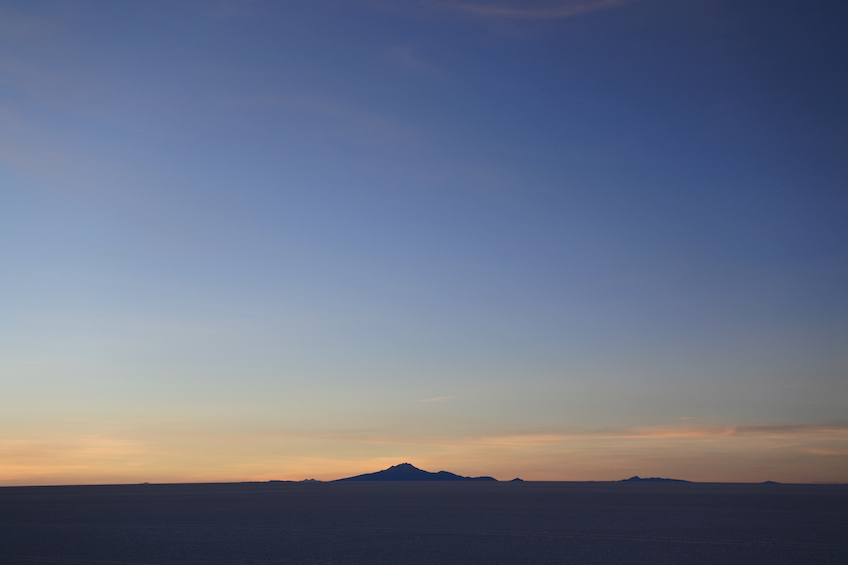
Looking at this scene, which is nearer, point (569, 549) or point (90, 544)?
point (569, 549)

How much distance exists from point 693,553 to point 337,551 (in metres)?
13.5

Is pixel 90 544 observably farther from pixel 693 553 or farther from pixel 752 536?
pixel 752 536

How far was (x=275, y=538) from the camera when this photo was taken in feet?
88.5

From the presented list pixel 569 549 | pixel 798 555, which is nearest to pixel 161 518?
pixel 569 549

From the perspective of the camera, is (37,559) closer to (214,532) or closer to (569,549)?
(214,532)

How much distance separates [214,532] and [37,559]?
30.4 feet

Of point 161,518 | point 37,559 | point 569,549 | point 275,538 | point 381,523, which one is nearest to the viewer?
point 37,559

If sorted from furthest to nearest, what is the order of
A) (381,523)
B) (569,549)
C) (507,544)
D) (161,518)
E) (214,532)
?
(161,518) < (381,523) < (214,532) < (507,544) < (569,549)

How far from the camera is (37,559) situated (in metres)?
21.7

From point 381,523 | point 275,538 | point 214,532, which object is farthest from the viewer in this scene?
point 381,523

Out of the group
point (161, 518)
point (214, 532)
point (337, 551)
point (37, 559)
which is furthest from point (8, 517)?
point (337, 551)

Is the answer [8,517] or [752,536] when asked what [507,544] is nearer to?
[752,536]

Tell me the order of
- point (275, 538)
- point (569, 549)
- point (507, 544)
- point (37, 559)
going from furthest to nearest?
1. point (275, 538)
2. point (507, 544)
3. point (569, 549)
4. point (37, 559)

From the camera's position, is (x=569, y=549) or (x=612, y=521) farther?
(x=612, y=521)
